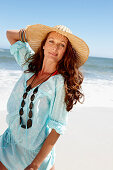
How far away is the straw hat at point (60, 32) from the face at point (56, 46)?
0.05 metres

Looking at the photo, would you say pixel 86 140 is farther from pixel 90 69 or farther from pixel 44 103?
pixel 90 69

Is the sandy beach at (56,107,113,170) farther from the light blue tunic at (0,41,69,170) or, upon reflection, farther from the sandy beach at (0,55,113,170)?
the light blue tunic at (0,41,69,170)

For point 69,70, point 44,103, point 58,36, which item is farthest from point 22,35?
point 44,103

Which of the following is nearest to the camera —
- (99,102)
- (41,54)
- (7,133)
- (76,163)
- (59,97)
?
(59,97)

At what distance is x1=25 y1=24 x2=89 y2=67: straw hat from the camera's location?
1392 mm

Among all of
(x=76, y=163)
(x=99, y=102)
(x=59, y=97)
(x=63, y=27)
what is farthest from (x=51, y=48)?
(x=99, y=102)

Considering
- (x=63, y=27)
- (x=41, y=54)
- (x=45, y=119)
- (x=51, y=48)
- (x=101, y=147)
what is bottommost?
(x=101, y=147)

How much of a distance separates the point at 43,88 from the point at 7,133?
1.76 ft

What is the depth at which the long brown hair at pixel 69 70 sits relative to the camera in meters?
1.29

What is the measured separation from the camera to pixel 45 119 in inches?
55.1

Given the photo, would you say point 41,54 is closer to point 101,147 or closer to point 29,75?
point 29,75

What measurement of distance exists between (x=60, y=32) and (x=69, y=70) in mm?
302

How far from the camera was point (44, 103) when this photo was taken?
1.36 metres

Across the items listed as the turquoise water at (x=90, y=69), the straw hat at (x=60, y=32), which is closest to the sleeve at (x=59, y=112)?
the straw hat at (x=60, y=32)
